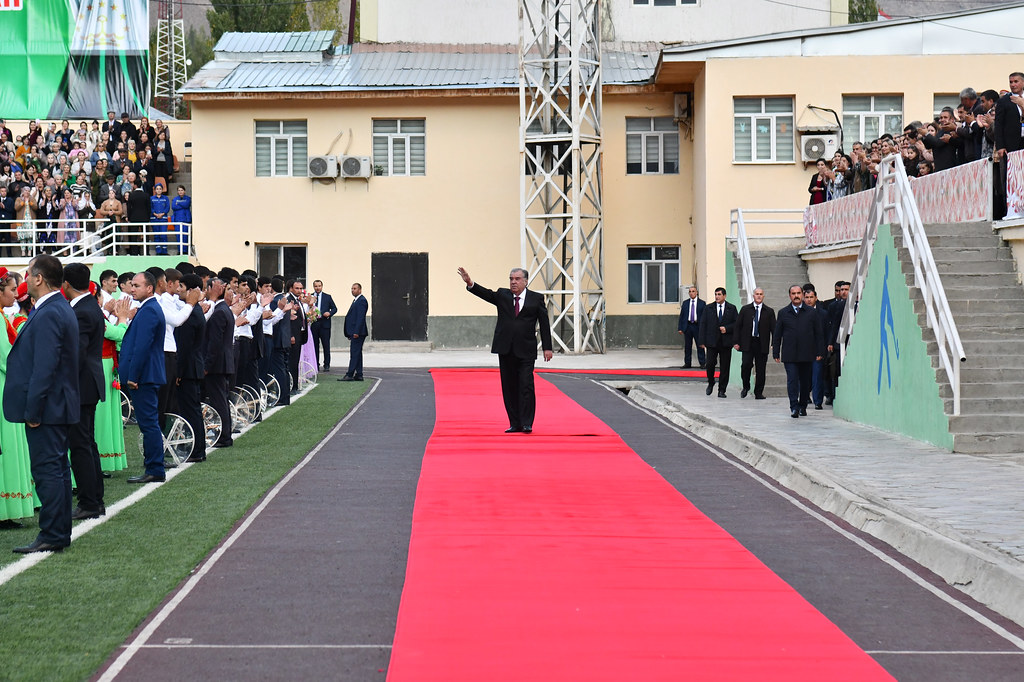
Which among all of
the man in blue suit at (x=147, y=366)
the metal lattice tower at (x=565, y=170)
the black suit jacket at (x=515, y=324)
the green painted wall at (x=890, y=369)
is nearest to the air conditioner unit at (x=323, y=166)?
the metal lattice tower at (x=565, y=170)

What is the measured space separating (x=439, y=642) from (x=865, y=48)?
31.2 m

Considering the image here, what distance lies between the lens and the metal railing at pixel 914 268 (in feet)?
46.3

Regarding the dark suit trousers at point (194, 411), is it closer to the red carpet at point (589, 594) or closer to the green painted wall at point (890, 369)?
the red carpet at point (589, 594)

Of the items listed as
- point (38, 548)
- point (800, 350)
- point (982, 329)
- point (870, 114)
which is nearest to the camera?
point (38, 548)

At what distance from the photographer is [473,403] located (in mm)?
20688

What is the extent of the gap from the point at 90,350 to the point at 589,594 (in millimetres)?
4871

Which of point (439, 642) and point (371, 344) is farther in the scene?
point (371, 344)

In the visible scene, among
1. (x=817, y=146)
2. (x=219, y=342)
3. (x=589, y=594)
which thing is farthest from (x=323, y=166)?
(x=589, y=594)

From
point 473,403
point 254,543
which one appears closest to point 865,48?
point 473,403

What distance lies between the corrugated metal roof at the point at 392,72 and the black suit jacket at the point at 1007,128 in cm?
2107

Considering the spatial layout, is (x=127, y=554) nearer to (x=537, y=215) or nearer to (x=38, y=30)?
(x=537, y=215)

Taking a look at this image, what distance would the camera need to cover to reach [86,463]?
32.8 ft

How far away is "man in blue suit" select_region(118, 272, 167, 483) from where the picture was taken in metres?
12.0

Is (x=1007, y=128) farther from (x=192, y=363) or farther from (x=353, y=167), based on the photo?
(x=353, y=167)
